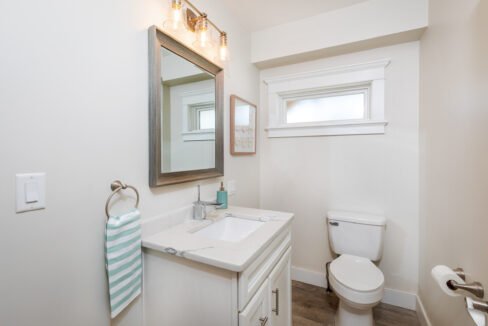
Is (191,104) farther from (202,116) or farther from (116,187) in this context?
(116,187)

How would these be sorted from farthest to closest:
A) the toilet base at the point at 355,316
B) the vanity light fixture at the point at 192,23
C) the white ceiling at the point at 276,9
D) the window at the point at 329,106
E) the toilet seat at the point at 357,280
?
1. the window at the point at 329,106
2. the white ceiling at the point at 276,9
3. the toilet base at the point at 355,316
4. the toilet seat at the point at 357,280
5. the vanity light fixture at the point at 192,23

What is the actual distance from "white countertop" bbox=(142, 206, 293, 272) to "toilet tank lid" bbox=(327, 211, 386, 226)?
76 cm

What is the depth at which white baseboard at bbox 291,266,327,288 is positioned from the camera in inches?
80.3

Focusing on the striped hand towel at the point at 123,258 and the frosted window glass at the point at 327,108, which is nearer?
the striped hand towel at the point at 123,258

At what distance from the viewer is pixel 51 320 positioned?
0.75 m

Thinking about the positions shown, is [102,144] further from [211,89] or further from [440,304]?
[440,304]

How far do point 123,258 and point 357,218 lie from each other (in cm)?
164

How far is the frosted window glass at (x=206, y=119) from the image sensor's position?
4.66ft

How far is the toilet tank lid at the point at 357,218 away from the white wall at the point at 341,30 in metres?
1.39

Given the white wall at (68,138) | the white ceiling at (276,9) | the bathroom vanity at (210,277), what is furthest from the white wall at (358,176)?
the white wall at (68,138)

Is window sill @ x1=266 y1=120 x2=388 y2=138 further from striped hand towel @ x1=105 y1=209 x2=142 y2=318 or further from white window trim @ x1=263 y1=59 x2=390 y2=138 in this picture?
striped hand towel @ x1=105 y1=209 x2=142 y2=318

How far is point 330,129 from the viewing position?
1.97 meters

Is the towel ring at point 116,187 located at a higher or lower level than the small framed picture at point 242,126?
lower

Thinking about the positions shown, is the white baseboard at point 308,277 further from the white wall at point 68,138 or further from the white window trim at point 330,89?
the white wall at point 68,138
